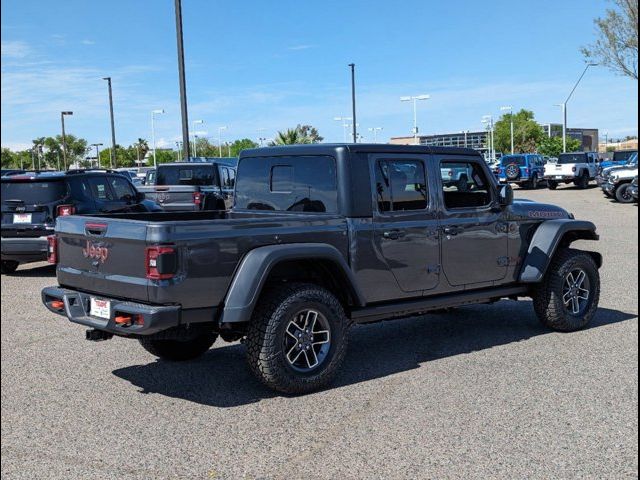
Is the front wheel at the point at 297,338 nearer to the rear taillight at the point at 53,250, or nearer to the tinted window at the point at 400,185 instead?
the tinted window at the point at 400,185

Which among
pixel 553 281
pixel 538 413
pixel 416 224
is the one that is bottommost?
pixel 538 413

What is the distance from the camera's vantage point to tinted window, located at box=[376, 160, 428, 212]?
614 cm

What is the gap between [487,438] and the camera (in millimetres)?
4477

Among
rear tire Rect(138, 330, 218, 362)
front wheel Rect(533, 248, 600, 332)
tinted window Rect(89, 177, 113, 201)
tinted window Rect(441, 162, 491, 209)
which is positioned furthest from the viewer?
tinted window Rect(89, 177, 113, 201)

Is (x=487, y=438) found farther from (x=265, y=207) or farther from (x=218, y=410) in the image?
(x=265, y=207)

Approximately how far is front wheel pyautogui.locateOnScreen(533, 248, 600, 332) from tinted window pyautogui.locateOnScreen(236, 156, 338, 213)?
252 cm

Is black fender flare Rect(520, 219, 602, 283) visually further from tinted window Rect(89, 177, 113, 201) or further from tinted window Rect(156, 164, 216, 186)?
tinted window Rect(156, 164, 216, 186)

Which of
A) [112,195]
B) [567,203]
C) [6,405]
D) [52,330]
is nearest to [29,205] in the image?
[112,195]

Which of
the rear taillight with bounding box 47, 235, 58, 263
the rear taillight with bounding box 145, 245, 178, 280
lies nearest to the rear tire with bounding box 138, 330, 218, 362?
the rear taillight with bounding box 47, 235, 58, 263

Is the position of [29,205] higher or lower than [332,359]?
higher

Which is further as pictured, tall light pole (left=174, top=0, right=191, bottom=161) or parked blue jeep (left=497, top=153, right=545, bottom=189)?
parked blue jeep (left=497, top=153, right=545, bottom=189)

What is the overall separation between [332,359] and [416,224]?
140 cm

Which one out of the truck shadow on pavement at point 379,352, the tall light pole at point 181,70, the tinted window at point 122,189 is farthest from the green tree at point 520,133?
the truck shadow on pavement at point 379,352

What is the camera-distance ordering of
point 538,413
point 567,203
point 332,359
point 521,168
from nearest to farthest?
point 538,413
point 332,359
point 567,203
point 521,168
